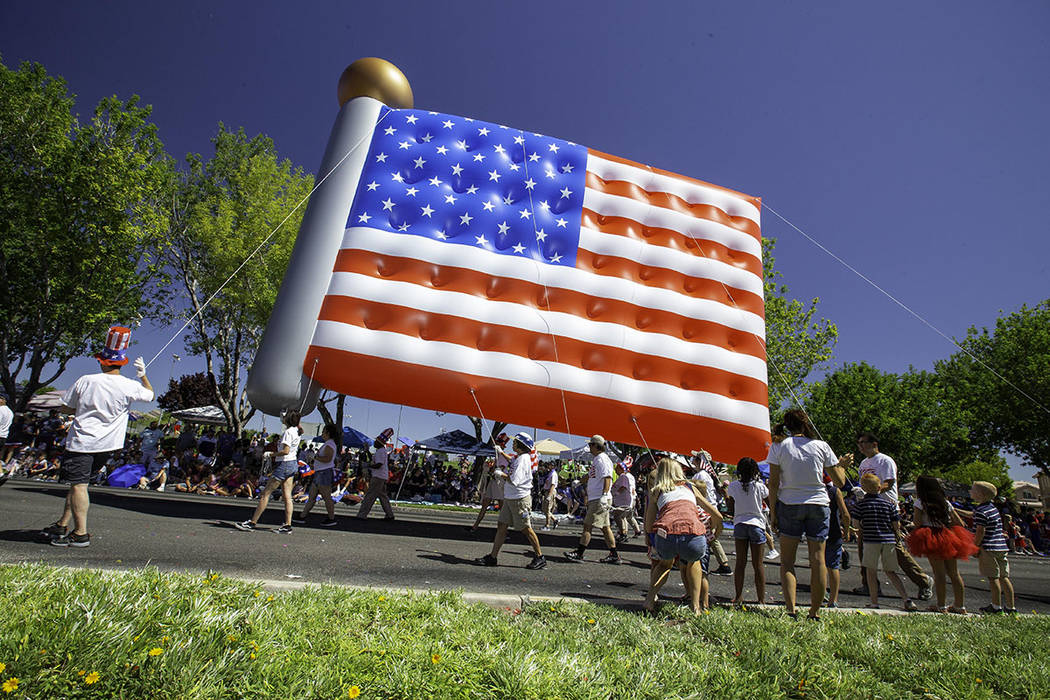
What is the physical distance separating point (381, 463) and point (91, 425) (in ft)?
16.0

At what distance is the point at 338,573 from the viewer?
197 inches

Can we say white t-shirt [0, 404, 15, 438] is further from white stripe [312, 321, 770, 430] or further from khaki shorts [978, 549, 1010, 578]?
khaki shorts [978, 549, 1010, 578]

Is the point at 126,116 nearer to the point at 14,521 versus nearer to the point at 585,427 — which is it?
the point at 14,521

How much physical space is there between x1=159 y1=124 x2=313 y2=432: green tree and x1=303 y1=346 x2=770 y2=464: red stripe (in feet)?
39.8

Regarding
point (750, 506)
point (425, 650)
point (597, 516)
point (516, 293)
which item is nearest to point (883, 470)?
point (750, 506)

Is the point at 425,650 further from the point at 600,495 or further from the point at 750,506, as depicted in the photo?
the point at 600,495

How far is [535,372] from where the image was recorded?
28.3 feet

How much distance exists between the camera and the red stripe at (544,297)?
Result: 28.6 ft

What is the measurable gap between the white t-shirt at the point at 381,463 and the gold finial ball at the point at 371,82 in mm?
6766

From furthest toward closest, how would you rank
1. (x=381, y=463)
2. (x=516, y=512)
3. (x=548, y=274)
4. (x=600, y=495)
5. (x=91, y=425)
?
(x=381, y=463) < (x=548, y=274) < (x=600, y=495) < (x=516, y=512) < (x=91, y=425)

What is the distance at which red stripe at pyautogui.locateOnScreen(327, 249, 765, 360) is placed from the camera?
8711 mm

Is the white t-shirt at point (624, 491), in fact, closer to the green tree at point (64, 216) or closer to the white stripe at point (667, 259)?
the white stripe at point (667, 259)

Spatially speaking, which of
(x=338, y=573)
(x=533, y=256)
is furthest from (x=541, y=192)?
(x=338, y=573)

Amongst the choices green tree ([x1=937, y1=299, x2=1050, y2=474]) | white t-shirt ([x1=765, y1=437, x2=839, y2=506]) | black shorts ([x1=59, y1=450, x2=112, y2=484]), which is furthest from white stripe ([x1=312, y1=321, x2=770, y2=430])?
green tree ([x1=937, y1=299, x2=1050, y2=474])
